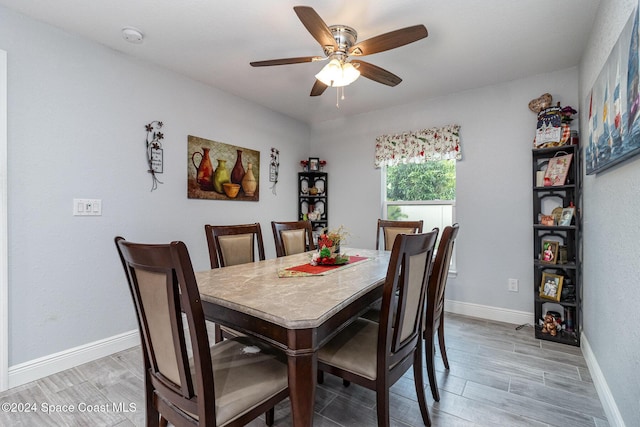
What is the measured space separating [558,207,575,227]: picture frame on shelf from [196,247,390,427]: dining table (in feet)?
5.95

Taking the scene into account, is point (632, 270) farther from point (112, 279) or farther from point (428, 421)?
point (112, 279)

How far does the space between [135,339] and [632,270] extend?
10.8 feet

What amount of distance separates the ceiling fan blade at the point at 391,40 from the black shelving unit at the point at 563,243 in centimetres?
178

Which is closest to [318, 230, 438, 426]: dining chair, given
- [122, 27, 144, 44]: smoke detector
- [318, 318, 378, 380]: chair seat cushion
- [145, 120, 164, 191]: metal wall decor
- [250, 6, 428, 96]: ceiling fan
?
[318, 318, 378, 380]: chair seat cushion

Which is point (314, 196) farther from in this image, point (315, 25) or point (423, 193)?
point (315, 25)

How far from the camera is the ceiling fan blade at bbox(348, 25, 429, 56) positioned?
162 cm

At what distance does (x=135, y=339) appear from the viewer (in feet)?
8.34

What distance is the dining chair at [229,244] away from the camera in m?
2.10

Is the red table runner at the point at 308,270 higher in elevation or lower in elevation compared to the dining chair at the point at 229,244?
lower

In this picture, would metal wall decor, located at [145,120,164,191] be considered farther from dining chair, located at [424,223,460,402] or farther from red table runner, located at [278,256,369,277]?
dining chair, located at [424,223,460,402]

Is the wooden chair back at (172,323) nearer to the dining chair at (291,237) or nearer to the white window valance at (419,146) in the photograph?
the dining chair at (291,237)

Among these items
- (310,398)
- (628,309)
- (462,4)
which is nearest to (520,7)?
(462,4)

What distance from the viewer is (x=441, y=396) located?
1803 mm

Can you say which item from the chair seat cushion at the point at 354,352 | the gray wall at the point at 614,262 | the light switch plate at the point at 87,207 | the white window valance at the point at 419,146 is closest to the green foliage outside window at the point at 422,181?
the white window valance at the point at 419,146
